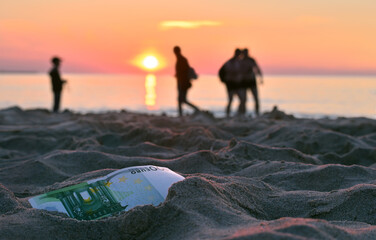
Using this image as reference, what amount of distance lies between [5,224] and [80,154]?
1.88 m

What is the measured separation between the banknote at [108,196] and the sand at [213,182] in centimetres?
10

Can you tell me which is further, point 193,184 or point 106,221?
point 193,184

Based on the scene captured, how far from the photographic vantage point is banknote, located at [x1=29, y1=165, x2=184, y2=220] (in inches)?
84.1

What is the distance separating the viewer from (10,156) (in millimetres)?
4258

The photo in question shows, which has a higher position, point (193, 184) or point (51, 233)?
point (193, 184)

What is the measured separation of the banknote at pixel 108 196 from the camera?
2.14m

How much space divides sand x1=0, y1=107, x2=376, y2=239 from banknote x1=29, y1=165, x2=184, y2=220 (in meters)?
0.10

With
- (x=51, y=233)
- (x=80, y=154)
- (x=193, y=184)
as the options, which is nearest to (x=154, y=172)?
(x=193, y=184)

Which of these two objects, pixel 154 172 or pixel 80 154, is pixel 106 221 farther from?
pixel 80 154

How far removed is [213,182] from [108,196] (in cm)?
58

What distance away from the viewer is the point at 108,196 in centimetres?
224

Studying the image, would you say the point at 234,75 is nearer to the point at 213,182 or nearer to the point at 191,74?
the point at 191,74

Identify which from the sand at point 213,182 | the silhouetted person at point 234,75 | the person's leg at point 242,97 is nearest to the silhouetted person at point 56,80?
the silhouetted person at point 234,75

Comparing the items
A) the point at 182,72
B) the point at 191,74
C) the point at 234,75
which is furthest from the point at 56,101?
the point at 234,75
